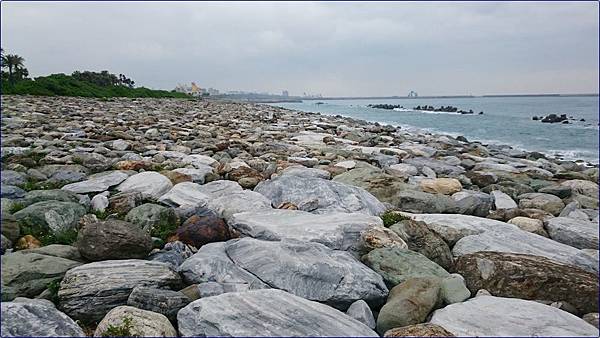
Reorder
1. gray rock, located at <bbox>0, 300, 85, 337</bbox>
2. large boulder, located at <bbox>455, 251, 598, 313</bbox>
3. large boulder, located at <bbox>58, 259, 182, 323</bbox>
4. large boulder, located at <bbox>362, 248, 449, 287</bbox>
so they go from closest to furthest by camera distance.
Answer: gray rock, located at <bbox>0, 300, 85, 337</bbox>, large boulder, located at <bbox>58, 259, 182, 323</bbox>, large boulder, located at <bbox>455, 251, 598, 313</bbox>, large boulder, located at <bbox>362, 248, 449, 287</bbox>

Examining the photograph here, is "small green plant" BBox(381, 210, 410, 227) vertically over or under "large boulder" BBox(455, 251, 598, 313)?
over

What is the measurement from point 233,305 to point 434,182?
5986 mm

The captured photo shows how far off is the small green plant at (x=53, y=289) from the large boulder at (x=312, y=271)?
5.22ft

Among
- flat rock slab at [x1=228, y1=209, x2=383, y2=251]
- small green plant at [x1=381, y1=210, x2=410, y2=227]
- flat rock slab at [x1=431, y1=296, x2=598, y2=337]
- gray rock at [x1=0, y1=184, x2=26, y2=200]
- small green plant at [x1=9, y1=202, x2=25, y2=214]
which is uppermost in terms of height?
gray rock at [x1=0, y1=184, x2=26, y2=200]

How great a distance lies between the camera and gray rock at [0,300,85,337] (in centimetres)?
307

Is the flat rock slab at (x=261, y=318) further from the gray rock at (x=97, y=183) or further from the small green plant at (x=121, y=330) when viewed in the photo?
the gray rock at (x=97, y=183)

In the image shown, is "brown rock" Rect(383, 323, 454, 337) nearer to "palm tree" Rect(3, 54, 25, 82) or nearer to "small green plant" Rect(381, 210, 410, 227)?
"small green plant" Rect(381, 210, 410, 227)

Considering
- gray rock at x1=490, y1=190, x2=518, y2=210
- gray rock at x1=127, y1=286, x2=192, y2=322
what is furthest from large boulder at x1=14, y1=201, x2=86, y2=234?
gray rock at x1=490, y1=190, x2=518, y2=210

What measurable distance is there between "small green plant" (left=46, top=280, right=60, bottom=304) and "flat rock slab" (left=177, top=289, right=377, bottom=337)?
121cm

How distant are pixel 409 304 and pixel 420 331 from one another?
0.41 meters

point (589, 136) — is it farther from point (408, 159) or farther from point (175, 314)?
point (175, 314)

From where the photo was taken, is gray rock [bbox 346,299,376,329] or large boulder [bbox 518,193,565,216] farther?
large boulder [bbox 518,193,565,216]

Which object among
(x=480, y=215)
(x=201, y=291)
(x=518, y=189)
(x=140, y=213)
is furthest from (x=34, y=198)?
(x=518, y=189)

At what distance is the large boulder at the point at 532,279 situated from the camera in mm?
4023
